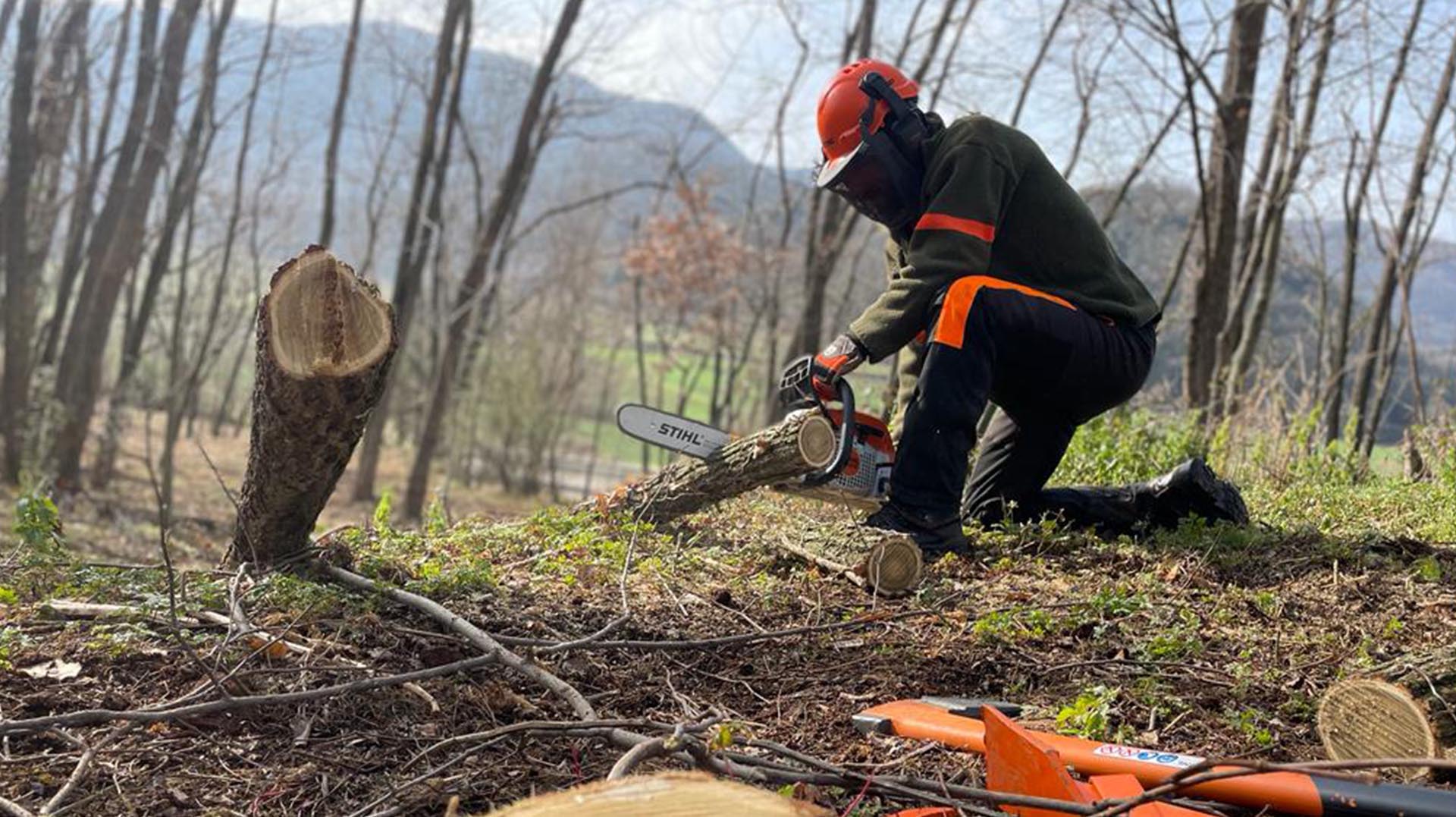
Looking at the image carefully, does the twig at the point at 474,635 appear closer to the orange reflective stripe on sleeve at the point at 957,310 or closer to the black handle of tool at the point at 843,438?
the black handle of tool at the point at 843,438

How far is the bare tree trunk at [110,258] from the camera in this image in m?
11.6

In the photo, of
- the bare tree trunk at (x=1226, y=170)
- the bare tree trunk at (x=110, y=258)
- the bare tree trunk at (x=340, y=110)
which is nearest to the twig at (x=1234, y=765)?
the bare tree trunk at (x=1226, y=170)

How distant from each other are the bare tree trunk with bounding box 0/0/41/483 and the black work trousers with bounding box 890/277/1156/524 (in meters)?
11.2

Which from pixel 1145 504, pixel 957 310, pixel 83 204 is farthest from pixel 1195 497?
pixel 83 204

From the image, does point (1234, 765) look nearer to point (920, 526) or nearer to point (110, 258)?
point (920, 526)

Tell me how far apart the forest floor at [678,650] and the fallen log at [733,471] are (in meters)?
0.21

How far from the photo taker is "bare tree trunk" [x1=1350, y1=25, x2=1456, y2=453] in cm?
1351

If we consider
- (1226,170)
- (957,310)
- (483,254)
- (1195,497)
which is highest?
(1226,170)

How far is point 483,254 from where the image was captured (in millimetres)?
14617

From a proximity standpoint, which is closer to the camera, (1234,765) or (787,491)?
(1234,765)

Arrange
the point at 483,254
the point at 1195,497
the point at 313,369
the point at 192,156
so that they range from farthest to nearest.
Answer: the point at 483,254, the point at 192,156, the point at 1195,497, the point at 313,369

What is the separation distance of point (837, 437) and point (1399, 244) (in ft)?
45.4

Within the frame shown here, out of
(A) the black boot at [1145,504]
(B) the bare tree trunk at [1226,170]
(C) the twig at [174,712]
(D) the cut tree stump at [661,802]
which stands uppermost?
(B) the bare tree trunk at [1226,170]

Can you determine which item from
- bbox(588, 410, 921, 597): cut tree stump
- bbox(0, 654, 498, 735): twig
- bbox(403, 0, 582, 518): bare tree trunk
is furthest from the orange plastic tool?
bbox(403, 0, 582, 518): bare tree trunk
